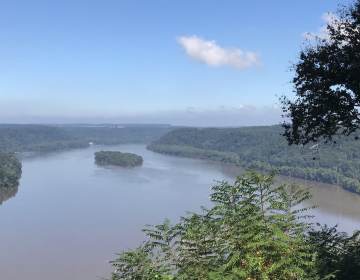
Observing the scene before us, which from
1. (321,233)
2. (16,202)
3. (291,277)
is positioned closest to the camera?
(291,277)

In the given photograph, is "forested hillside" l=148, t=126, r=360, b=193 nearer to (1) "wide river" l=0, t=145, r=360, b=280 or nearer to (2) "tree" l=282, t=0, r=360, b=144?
(1) "wide river" l=0, t=145, r=360, b=280

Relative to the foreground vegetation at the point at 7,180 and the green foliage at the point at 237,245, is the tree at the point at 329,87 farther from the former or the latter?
the foreground vegetation at the point at 7,180

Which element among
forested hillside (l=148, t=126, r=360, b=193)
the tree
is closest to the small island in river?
forested hillside (l=148, t=126, r=360, b=193)

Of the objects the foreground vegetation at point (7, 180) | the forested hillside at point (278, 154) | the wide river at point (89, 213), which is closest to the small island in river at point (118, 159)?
the wide river at point (89, 213)

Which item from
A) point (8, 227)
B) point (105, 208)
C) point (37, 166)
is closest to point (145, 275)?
point (8, 227)

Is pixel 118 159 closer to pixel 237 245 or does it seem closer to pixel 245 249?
pixel 237 245

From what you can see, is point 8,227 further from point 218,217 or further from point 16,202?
point 218,217

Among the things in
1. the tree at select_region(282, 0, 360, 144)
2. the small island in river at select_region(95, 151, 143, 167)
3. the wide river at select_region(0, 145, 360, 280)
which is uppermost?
the tree at select_region(282, 0, 360, 144)
